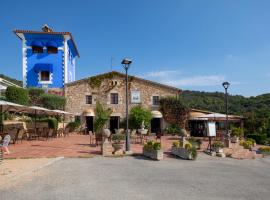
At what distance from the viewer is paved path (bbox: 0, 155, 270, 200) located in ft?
23.1

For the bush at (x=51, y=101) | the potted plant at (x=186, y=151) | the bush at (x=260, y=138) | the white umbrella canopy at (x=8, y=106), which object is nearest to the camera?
the potted plant at (x=186, y=151)

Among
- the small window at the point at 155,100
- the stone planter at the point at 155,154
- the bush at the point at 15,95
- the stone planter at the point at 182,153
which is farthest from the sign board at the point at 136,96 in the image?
the stone planter at the point at 155,154

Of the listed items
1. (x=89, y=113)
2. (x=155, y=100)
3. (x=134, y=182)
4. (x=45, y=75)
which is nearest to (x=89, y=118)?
(x=89, y=113)

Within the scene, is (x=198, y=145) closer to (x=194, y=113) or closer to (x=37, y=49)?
(x=194, y=113)

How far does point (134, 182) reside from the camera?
844 centimetres

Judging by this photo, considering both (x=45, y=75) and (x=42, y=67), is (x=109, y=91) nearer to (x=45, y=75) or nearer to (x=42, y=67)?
(x=45, y=75)

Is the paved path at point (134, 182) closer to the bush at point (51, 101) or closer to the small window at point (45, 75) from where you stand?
the bush at point (51, 101)

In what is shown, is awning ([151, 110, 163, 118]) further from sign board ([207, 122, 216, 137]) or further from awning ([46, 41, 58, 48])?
sign board ([207, 122, 216, 137])

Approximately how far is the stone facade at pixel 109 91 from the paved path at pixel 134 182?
1917cm

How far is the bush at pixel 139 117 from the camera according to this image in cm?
2927

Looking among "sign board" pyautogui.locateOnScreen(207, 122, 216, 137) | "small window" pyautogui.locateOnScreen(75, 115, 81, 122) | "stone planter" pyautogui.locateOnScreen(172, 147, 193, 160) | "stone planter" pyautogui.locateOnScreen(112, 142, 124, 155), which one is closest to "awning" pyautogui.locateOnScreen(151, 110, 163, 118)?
"small window" pyautogui.locateOnScreen(75, 115, 81, 122)

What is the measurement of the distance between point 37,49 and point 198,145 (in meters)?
21.4

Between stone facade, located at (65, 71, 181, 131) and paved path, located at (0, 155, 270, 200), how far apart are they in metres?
19.2

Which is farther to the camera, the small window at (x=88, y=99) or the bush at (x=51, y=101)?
the small window at (x=88, y=99)
